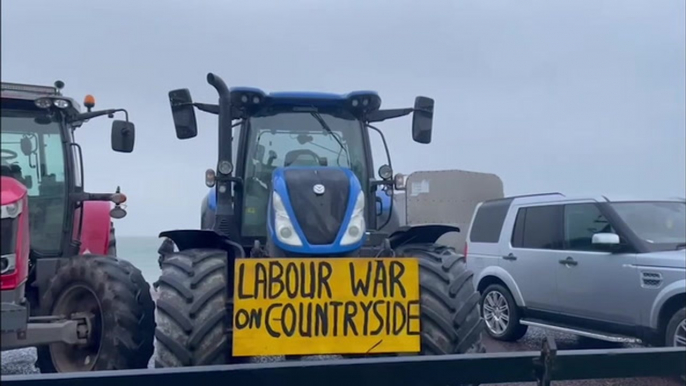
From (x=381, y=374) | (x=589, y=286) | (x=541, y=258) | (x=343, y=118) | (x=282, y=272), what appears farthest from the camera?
(x=541, y=258)

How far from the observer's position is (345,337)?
12.3ft

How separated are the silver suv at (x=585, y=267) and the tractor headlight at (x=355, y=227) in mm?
3703

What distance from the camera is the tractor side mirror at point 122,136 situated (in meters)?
5.90

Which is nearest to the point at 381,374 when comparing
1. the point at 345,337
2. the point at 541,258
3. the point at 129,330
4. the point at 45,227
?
the point at 345,337

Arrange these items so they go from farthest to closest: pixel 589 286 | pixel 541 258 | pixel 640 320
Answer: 1. pixel 541 258
2. pixel 589 286
3. pixel 640 320

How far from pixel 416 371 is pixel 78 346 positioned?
2659mm

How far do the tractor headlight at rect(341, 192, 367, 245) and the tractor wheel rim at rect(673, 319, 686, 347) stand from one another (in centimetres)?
373

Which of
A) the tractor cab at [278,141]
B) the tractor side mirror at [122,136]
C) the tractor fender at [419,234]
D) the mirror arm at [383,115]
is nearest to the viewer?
the tractor fender at [419,234]

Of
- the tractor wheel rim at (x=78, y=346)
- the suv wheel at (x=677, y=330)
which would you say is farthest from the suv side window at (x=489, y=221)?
the tractor wheel rim at (x=78, y=346)

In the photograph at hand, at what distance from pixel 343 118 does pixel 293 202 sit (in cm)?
144

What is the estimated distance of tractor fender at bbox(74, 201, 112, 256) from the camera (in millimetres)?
6551

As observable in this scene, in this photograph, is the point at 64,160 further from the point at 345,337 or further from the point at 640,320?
the point at 640,320

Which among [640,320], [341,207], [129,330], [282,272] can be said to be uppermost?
[341,207]

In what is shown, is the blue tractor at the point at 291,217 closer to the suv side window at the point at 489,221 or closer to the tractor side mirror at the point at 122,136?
the tractor side mirror at the point at 122,136
